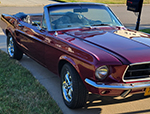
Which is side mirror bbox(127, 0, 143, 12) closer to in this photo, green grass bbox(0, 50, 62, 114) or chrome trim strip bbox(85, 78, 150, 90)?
green grass bbox(0, 50, 62, 114)

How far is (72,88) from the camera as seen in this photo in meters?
3.33

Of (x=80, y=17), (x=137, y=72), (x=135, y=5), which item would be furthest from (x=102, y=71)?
(x=135, y=5)

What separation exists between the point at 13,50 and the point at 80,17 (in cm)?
222

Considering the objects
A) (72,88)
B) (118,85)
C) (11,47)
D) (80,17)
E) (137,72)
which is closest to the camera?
(118,85)

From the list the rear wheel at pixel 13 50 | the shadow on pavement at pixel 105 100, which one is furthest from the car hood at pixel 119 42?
the rear wheel at pixel 13 50

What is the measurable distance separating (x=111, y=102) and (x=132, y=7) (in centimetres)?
550

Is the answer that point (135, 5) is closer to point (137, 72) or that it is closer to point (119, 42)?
point (119, 42)

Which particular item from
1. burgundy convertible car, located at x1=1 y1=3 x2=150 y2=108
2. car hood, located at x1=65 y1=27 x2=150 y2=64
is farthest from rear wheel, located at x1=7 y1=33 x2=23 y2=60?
car hood, located at x1=65 y1=27 x2=150 y2=64

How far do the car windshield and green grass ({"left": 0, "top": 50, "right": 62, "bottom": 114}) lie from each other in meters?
1.21

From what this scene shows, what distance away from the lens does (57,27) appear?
14.0 feet

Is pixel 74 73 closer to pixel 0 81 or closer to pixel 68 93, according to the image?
pixel 68 93

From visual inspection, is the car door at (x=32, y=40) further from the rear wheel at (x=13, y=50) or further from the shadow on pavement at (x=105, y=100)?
the shadow on pavement at (x=105, y=100)

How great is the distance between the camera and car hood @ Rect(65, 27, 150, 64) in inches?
121

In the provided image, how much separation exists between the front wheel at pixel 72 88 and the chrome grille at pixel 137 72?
66 centimetres
